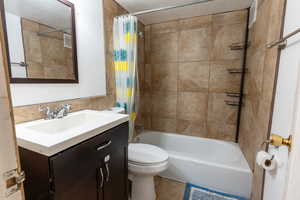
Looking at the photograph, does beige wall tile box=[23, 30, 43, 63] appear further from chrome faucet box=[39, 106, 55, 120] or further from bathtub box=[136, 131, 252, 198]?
bathtub box=[136, 131, 252, 198]

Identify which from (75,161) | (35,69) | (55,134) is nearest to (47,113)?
(35,69)

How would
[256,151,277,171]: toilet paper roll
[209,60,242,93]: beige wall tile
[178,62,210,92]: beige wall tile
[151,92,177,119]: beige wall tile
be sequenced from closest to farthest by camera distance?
[256,151,277,171]: toilet paper roll < [209,60,242,93]: beige wall tile < [178,62,210,92]: beige wall tile < [151,92,177,119]: beige wall tile

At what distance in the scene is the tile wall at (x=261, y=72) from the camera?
1.02 m

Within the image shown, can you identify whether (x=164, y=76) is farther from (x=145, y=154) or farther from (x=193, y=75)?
(x=145, y=154)

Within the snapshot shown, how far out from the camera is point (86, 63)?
54.0 inches

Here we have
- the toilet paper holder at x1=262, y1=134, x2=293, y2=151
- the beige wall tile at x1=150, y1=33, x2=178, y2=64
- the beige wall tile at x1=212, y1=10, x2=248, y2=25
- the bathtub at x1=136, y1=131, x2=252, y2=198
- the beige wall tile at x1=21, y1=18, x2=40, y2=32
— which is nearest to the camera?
the toilet paper holder at x1=262, y1=134, x2=293, y2=151

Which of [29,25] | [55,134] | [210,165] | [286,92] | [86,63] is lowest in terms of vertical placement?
[210,165]

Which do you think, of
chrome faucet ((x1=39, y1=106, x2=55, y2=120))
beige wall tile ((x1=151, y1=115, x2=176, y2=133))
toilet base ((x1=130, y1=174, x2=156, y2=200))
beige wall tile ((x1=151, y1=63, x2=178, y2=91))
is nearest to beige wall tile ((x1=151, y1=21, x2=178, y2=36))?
beige wall tile ((x1=151, y1=63, x2=178, y2=91))

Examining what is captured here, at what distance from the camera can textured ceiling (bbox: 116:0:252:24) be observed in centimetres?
168

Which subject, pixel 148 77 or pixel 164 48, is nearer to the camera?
pixel 164 48

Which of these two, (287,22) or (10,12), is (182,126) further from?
→ (10,12)

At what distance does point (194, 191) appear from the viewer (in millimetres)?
1599

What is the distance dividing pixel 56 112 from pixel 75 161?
54 cm

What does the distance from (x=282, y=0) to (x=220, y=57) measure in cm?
110
